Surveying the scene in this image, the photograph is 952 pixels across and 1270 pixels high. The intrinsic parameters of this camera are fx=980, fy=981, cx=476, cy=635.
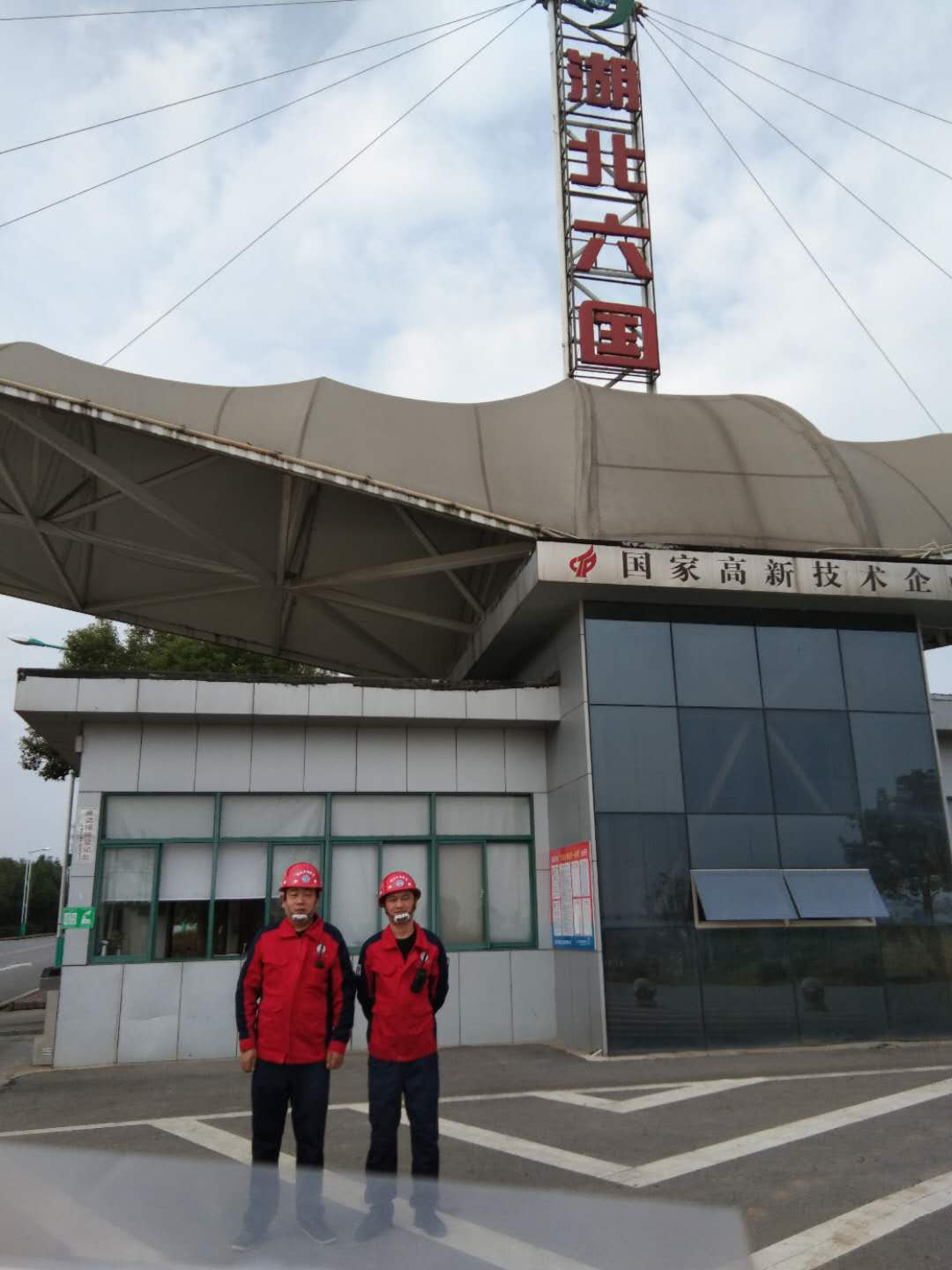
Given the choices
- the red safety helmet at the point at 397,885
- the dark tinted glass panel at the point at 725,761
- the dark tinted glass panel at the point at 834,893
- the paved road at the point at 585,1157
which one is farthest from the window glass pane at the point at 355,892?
the red safety helmet at the point at 397,885

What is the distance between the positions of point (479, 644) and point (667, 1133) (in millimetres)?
11384

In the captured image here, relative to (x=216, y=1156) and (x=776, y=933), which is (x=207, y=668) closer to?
(x=776, y=933)

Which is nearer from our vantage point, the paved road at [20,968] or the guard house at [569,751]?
the guard house at [569,751]

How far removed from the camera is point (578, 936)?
14148mm

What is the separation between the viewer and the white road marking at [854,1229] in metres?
4.80

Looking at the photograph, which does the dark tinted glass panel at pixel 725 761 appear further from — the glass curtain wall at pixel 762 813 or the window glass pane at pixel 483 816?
the window glass pane at pixel 483 816

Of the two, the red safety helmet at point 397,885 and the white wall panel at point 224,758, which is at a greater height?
the white wall panel at point 224,758

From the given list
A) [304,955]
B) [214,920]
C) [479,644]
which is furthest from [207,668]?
[304,955]

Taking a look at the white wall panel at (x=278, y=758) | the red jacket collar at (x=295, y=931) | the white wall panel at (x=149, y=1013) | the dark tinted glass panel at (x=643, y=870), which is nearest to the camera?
the red jacket collar at (x=295, y=931)

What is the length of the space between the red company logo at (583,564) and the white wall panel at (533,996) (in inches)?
233

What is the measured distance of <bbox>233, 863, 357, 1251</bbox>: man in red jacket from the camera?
5.32 metres

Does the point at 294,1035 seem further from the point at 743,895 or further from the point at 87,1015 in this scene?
the point at 743,895

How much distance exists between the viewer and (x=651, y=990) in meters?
13.4

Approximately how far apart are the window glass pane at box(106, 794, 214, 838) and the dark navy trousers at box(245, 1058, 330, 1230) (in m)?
9.79
